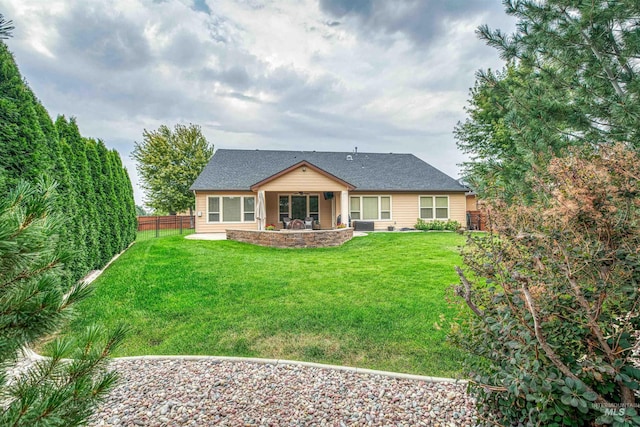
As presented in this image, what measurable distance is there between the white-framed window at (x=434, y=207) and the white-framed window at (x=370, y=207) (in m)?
2.32

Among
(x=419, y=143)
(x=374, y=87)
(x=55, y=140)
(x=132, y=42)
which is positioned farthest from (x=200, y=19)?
(x=419, y=143)

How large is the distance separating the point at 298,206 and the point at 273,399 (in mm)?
15806

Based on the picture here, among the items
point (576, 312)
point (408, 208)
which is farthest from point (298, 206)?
point (576, 312)

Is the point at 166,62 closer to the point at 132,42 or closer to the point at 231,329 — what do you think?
the point at 132,42

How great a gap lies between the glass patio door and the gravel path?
49.6 feet

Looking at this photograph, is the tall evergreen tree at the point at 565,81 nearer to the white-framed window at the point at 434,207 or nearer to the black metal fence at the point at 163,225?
the white-framed window at the point at 434,207

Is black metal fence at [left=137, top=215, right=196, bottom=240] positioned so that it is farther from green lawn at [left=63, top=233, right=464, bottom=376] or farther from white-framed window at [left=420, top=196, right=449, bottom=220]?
white-framed window at [left=420, top=196, right=449, bottom=220]

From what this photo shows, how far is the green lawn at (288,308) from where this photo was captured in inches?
145


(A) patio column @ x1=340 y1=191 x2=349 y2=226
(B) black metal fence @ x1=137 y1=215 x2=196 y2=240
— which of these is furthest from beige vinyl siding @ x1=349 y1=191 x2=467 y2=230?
(B) black metal fence @ x1=137 y1=215 x2=196 y2=240

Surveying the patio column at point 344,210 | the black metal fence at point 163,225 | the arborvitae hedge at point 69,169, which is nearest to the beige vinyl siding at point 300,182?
the patio column at point 344,210

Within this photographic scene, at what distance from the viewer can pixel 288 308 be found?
5.07 m

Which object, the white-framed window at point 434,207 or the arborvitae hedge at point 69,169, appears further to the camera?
the white-framed window at point 434,207

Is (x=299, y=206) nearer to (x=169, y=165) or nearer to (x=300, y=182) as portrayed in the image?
(x=300, y=182)

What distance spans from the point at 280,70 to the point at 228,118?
307 inches
